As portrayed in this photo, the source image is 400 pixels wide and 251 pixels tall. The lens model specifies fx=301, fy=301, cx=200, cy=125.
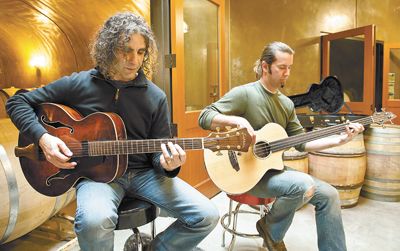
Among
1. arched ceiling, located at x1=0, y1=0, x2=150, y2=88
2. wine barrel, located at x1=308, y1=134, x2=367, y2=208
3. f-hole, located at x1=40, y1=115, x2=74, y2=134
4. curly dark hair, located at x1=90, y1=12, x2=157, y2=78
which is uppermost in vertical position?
arched ceiling, located at x1=0, y1=0, x2=150, y2=88

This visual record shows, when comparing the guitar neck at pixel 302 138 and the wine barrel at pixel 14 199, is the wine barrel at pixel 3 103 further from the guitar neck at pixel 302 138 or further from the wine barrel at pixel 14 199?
the guitar neck at pixel 302 138

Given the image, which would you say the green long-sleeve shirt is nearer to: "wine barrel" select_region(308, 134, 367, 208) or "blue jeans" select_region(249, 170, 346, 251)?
"blue jeans" select_region(249, 170, 346, 251)

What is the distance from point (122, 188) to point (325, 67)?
450 centimetres

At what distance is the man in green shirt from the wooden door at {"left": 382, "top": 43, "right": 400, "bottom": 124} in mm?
4419

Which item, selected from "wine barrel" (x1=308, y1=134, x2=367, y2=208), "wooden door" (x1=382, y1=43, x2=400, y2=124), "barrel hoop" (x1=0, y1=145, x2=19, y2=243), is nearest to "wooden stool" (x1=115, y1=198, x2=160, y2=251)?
"barrel hoop" (x1=0, y1=145, x2=19, y2=243)

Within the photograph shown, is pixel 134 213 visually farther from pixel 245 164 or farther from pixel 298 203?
pixel 298 203

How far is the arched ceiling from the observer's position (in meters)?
3.02

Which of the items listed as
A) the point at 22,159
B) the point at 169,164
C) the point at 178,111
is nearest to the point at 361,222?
the point at 178,111

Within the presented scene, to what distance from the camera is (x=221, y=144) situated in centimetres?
146

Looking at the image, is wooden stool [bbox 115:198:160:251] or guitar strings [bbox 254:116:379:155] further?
guitar strings [bbox 254:116:379:155]

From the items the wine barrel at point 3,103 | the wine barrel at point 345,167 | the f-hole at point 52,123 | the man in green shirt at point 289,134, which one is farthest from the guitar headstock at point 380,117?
the wine barrel at point 3,103

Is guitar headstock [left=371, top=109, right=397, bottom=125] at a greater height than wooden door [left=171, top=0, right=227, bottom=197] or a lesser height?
lesser

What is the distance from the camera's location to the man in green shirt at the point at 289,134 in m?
1.69

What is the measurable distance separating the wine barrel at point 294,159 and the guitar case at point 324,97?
0.82 metres
